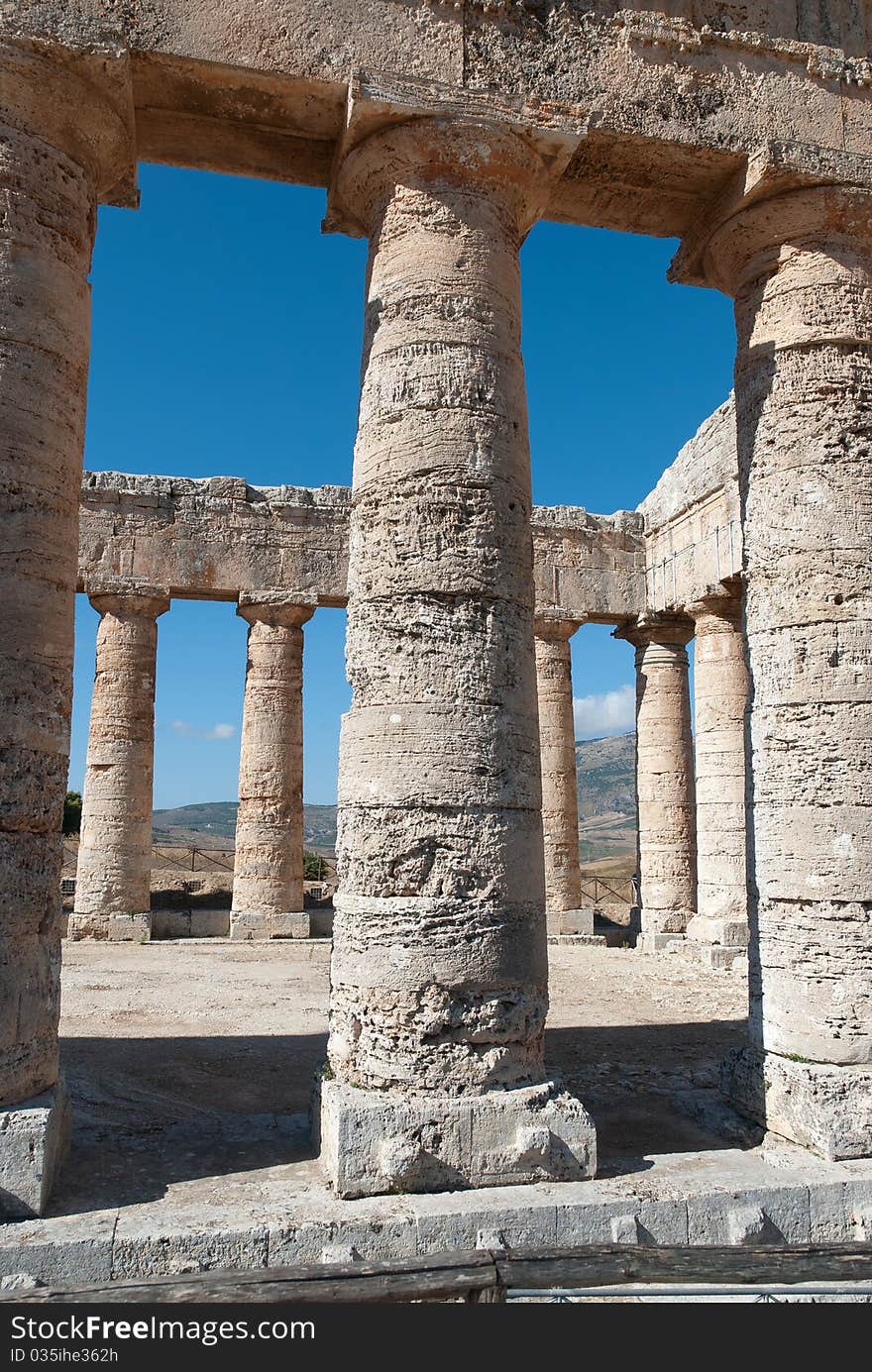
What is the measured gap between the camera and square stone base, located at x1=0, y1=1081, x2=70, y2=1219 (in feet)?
18.0

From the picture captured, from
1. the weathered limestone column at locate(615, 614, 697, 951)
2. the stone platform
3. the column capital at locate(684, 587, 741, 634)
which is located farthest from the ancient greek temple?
the weathered limestone column at locate(615, 614, 697, 951)

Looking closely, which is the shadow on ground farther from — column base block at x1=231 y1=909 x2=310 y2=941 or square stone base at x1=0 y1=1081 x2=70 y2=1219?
column base block at x1=231 y1=909 x2=310 y2=941

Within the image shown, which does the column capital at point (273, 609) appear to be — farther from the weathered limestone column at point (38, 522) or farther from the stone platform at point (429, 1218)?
the stone platform at point (429, 1218)

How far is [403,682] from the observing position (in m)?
6.51

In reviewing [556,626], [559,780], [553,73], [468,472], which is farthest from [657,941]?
[553,73]

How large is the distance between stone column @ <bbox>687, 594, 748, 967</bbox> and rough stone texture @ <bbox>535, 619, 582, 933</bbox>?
2.70m

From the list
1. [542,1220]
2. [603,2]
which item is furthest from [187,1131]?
[603,2]

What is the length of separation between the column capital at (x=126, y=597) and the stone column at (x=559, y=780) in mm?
7582

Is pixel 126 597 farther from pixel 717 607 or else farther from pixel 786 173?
pixel 786 173

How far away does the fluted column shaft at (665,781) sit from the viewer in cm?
1945

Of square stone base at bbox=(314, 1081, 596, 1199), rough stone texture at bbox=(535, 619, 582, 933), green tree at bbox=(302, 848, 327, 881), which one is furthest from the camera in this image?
green tree at bbox=(302, 848, 327, 881)

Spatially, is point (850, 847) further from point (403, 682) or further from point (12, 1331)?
point (12, 1331)

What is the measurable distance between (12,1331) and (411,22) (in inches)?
321

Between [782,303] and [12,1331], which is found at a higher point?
[782,303]
